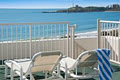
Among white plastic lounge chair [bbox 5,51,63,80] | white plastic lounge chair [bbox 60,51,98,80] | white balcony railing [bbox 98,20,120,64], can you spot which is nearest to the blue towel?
white plastic lounge chair [bbox 60,51,98,80]

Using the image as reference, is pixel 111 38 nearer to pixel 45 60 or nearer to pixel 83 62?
pixel 83 62

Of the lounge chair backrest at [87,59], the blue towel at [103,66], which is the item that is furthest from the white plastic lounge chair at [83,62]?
the blue towel at [103,66]

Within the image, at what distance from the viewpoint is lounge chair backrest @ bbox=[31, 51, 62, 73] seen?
12.0 ft

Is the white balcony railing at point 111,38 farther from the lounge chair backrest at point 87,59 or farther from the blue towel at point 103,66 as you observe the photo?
the blue towel at point 103,66

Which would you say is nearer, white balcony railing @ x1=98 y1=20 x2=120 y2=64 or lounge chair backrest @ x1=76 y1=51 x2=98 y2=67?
lounge chair backrest @ x1=76 y1=51 x2=98 y2=67

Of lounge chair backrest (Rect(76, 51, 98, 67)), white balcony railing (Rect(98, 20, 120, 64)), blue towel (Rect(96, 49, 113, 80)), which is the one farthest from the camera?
white balcony railing (Rect(98, 20, 120, 64))

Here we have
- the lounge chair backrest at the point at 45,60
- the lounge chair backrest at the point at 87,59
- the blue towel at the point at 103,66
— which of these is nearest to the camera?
the blue towel at the point at 103,66

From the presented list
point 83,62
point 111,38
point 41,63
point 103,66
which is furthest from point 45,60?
point 111,38

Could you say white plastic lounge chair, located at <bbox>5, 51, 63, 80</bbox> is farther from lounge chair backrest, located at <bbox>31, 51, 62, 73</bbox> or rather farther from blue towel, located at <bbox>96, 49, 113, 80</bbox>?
blue towel, located at <bbox>96, 49, 113, 80</bbox>

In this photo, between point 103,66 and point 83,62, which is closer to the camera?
point 103,66

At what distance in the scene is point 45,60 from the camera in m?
3.80

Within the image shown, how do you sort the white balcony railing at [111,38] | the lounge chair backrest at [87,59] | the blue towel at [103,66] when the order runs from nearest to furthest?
1. the blue towel at [103,66]
2. the lounge chair backrest at [87,59]
3. the white balcony railing at [111,38]

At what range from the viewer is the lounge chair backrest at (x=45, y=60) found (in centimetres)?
365

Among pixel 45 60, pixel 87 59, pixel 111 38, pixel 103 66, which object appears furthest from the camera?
pixel 111 38
